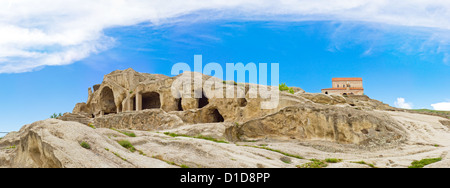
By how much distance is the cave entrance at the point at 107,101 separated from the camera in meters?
64.8

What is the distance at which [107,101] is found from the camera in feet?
215

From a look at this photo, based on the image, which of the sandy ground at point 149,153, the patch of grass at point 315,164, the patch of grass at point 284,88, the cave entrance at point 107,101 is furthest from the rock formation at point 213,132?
the patch of grass at point 284,88

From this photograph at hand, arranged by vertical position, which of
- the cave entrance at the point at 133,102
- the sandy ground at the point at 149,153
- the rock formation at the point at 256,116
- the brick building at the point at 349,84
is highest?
the brick building at the point at 349,84

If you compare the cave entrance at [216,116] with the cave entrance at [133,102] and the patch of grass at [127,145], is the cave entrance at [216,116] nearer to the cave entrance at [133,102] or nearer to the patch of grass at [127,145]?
the cave entrance at [133,102]

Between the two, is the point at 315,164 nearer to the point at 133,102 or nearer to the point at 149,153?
the point at 149,153

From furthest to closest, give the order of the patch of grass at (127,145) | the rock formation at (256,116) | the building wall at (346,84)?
the building wall at (346,84) → the rock formation at (256,116) → the patch of grass at (127,145)

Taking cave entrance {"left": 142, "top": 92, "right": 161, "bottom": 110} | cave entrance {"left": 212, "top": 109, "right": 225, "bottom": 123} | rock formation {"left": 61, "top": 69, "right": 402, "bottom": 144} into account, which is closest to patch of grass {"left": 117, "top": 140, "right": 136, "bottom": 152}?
rock formation {"left": 61, "top": 69, "right": 402, "bottom": 144}

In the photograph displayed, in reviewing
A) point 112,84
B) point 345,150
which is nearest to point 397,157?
point 345,150

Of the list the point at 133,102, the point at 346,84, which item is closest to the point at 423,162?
the point at 133,102

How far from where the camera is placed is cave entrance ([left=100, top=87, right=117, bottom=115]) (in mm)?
64750

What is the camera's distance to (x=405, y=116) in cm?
3531

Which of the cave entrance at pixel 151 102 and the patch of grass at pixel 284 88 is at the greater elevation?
the patch of grass at pixel 284 88
